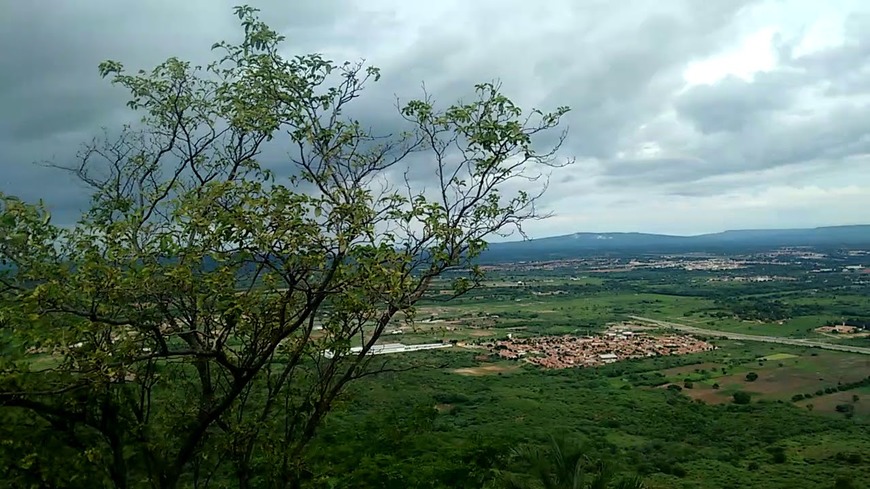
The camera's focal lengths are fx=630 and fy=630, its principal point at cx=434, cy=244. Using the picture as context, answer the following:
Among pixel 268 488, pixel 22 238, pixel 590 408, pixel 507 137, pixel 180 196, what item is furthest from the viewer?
pixel 590 408

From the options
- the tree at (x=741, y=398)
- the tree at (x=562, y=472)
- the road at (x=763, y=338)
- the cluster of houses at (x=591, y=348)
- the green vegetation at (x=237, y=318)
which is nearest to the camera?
the green vegetation at (x=237, y=318)

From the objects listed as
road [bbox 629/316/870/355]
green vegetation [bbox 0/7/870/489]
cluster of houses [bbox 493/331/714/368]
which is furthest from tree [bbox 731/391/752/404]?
green vegetation [bbox 0/7/870/489]

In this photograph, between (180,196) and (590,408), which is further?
(590,408)

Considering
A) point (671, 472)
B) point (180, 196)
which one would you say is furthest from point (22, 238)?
point (671, 472)

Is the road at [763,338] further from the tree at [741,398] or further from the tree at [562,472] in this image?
the tree at [562,472]

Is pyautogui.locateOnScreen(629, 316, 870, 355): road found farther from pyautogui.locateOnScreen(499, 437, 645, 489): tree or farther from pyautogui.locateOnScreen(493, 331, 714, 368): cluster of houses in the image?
pyautogui.locateOnScreen(499, 437, 645, 489): tree

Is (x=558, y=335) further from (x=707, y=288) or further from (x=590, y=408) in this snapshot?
(x=707, y=288)

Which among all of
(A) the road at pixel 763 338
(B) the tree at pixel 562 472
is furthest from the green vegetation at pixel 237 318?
(A) the road at pixel 763 338

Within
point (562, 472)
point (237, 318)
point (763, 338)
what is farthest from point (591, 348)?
point (237, 318)
